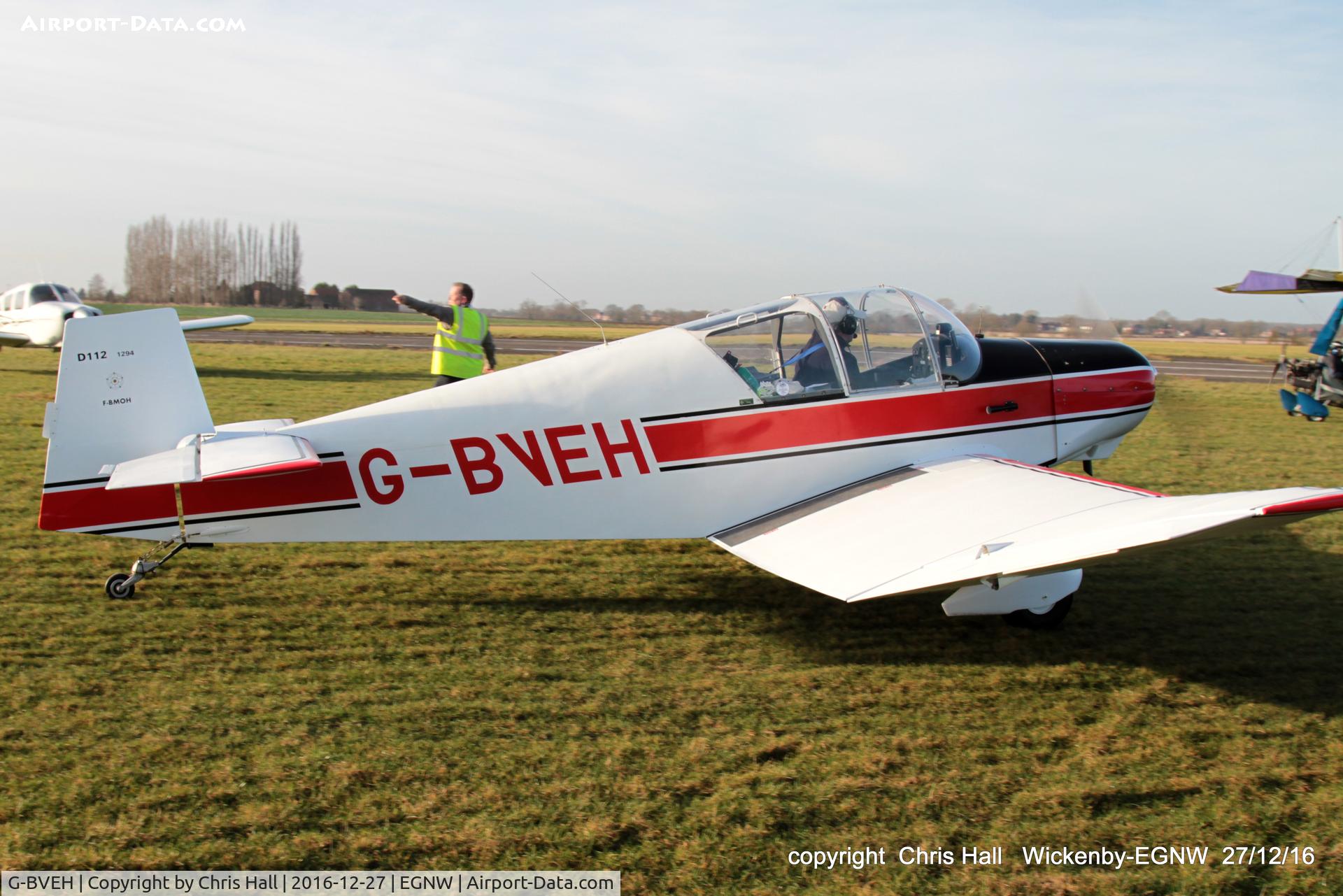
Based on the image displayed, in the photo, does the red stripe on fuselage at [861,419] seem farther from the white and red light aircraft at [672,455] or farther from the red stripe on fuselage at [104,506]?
the red stripe on fuselage at [104,506]

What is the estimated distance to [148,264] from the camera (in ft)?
285

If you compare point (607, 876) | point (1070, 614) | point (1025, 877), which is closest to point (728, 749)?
point (607, 876)

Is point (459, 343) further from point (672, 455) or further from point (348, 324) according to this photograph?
point (348, 324)

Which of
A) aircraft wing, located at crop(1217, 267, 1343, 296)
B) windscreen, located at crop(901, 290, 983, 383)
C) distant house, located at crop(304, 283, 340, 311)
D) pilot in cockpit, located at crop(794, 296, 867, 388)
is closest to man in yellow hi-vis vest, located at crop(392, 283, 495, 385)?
pilot in cockpit, located at crop(794, 296, 867, 388)

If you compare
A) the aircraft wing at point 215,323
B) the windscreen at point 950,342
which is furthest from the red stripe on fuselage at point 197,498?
the windscreen at point 950,342

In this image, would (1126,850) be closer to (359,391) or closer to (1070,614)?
(1070,614)

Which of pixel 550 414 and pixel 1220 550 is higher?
pixel 550 414

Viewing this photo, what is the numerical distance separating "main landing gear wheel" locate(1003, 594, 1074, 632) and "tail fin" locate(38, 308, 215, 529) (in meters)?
4.61

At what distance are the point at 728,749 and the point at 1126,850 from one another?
1414 millimetres

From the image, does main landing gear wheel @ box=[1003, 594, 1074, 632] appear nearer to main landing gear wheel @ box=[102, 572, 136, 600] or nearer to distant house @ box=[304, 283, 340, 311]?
main landing gear wheel @ box=[102, 572, 136, 600]

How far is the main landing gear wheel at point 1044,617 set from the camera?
4.92 m

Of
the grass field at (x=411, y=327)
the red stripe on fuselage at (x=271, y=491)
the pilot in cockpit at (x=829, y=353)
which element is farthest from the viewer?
the grass field at (x=411, y=327)

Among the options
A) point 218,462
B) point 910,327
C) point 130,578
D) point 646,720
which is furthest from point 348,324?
point 646,720

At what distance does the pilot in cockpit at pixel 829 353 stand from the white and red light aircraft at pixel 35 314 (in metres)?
17.5
